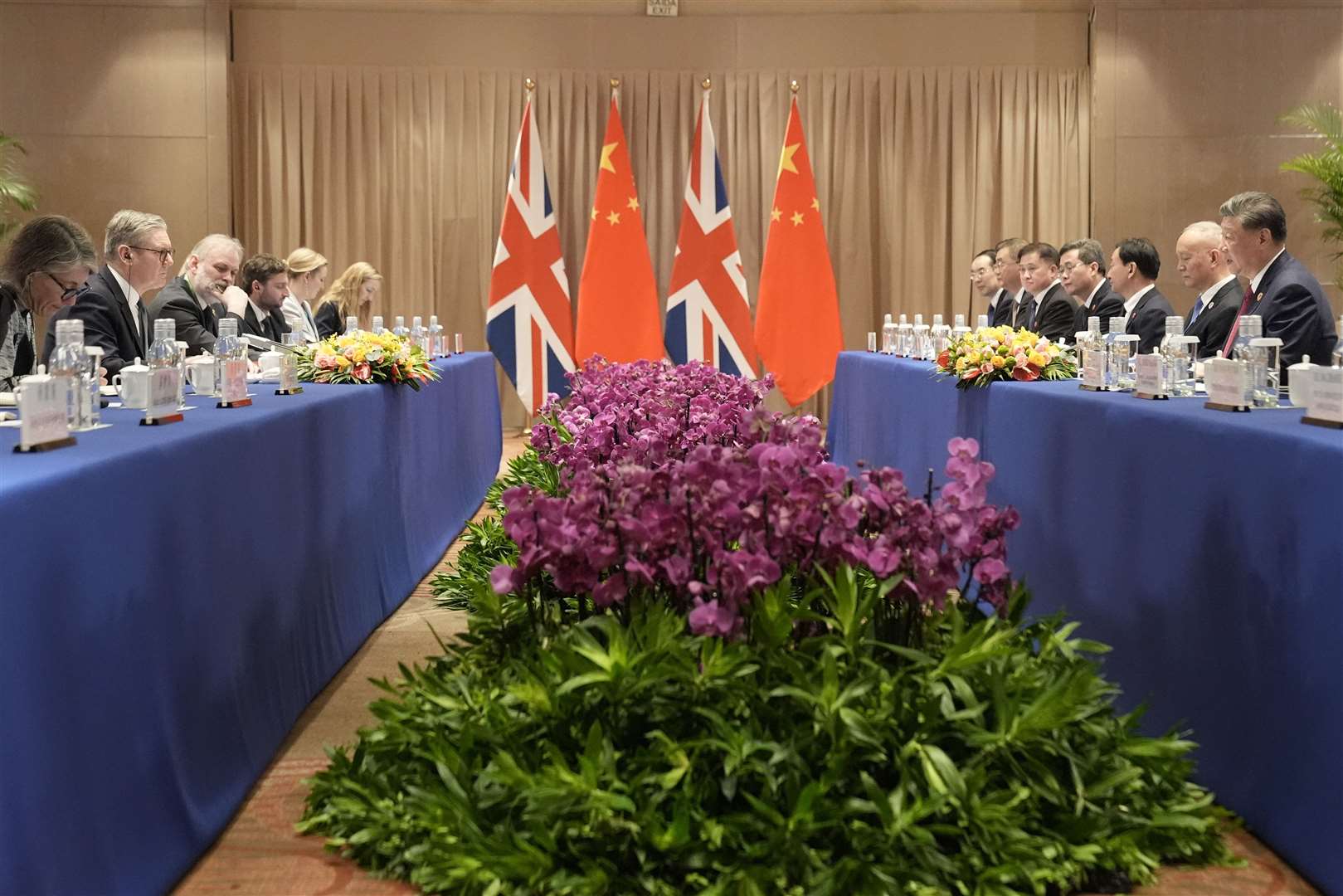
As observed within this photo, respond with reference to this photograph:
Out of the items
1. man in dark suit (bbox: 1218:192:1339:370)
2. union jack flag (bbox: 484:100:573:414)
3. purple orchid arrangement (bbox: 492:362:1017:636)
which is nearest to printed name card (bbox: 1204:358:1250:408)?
purple orchid arrangement (bbox: 492:362:1017:636)

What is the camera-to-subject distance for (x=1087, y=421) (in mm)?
3439

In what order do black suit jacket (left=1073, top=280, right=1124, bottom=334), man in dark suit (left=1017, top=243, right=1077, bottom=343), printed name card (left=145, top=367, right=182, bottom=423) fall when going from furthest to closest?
man in dark suit (left=1017, top=243, right=1077, bottom=343)
black suit jacket (left=1073, top=280, right=1124, bottom=334)
printed name card (left=145, top=367, right=182, bottom=423)

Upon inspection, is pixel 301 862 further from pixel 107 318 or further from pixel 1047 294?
pixel 1047 294

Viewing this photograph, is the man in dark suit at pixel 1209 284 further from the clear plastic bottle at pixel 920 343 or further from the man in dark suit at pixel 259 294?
the man in dark suit at pixel 259 294

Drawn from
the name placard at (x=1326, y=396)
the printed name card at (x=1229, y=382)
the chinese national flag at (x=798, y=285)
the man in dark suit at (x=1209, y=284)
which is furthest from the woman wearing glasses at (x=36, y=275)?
the chinese national flag at (x=798, y=285)

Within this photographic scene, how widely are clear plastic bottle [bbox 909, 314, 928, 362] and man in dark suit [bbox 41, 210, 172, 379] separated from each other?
3461 mm

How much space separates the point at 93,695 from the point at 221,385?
1.58 metres

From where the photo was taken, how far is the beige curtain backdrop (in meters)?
10.5

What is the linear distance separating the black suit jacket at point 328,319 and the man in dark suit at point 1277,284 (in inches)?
194

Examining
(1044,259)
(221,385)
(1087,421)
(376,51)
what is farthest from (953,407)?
(376,51)

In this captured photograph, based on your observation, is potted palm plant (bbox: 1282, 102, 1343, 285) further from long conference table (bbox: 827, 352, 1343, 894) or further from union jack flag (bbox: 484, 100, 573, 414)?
long conference table (bbox: 827, 352, 1343, 894)

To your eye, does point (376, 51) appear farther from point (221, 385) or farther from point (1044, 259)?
point (221, 385)

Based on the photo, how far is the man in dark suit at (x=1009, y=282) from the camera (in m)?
7.61

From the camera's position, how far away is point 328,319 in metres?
7.94
